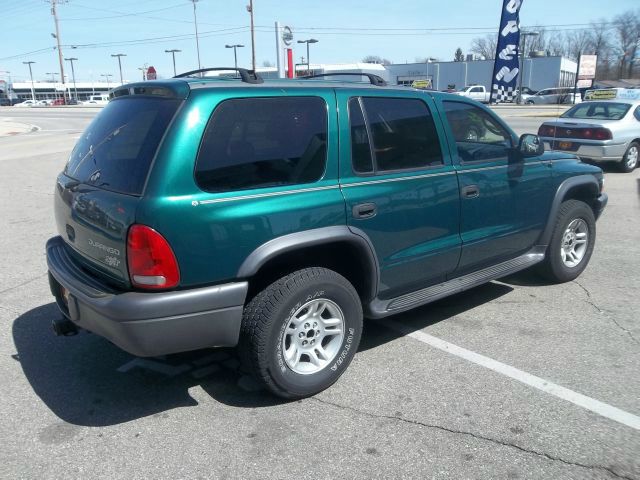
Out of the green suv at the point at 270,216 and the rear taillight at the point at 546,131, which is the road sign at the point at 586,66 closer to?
the rear taillight at the point at 546,131

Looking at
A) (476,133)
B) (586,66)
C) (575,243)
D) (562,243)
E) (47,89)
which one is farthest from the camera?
(47,89)

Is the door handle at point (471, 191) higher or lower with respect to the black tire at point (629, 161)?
higher

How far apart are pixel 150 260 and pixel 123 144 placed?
818mm

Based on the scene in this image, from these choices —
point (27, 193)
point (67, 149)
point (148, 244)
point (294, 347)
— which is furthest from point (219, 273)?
point (67, 149)

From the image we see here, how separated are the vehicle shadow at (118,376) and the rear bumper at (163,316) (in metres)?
0.51

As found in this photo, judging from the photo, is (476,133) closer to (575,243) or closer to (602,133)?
(575,243)

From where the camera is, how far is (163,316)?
2.78 m

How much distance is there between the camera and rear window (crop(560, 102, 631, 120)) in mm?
11922

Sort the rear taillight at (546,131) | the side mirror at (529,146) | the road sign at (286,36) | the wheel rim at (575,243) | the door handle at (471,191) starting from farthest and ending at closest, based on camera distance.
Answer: the road sign at (286,36)
the rear taillight at (546,131)
the wheel rim at (575,243)
the side mirror at (529,146)
the door handle at (471,191)

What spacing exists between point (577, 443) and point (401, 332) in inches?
62.7

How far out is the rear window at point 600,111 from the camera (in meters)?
11.9

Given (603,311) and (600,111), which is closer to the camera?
(603,311)

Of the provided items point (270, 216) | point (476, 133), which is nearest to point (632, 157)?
point (476, 133)

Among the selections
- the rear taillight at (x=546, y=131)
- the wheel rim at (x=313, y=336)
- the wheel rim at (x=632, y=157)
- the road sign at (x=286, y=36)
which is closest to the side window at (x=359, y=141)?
the wheel rim at (x=313, y=336)
